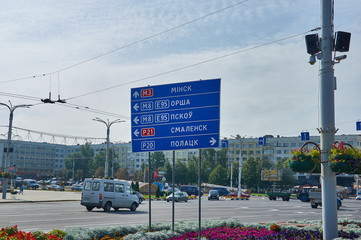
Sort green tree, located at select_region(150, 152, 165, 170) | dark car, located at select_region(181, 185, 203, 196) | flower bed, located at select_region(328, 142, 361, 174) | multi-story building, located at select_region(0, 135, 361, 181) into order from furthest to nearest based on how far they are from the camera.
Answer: multi-story building, located at select_region(0, 135, 361, 181), green tree, located at select_region(150, 152, 165, 170), dark car, located at select_region(181, 185, 203, 196), flower bed, located at select_region(328, 142, 361, 174)

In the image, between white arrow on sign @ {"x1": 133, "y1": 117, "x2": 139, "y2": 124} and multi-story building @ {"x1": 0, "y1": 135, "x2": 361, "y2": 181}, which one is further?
multi-story building @ {"x1": 0, "y1": 135, "x2": 361, "y2": 181}

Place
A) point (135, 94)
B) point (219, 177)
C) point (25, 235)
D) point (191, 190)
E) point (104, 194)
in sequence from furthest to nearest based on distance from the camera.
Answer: point (219, 177)
point (191, 190)
point (104, 194)
point (135, 94)
point (25, 235)

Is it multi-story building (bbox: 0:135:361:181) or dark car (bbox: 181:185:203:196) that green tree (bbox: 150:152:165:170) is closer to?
multi-story building (bbox: 0:135:361:181)

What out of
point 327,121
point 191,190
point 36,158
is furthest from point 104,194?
point 36,158

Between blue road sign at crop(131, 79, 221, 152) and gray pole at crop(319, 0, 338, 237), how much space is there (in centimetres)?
246

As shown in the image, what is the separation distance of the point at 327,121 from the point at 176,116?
3.72 metres

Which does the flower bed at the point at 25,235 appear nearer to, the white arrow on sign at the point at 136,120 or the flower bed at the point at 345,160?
the white arrow on sign at the point at 136,120

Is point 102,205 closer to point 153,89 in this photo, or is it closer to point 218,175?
point 153,89

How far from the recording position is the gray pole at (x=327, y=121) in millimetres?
9539

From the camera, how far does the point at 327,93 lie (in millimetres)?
9742

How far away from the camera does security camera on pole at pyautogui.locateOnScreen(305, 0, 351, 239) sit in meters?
9.58

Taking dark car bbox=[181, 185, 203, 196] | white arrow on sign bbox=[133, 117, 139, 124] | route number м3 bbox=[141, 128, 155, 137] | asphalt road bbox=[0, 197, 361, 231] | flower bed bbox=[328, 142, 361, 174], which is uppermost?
white arrow on sign bbox=[133, 117, 139, 124]

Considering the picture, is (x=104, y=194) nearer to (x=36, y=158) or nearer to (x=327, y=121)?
(x=327, y=121)

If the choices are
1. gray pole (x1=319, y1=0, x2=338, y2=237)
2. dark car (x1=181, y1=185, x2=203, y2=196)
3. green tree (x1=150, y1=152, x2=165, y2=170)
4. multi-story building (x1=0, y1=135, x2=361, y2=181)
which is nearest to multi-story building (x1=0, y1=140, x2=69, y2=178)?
multi-story building (x1=0, y1=135, x2=361, y2=181)
